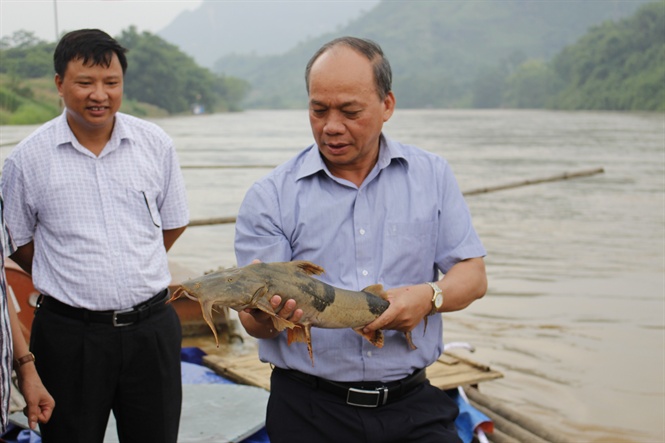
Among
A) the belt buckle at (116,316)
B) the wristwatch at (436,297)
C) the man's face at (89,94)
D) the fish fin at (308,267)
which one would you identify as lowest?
the belt buckle at (116,316)

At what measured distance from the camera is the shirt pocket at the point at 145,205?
3365mm

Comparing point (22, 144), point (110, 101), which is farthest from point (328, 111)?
point (22, 144)

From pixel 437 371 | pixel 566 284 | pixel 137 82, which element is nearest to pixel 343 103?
pixel 437 371

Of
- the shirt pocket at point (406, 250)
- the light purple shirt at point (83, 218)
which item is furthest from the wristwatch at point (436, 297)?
the light purple shirt at point (83, 218)

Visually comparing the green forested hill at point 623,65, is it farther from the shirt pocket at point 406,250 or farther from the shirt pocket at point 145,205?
the shirt pocket at point 406,250

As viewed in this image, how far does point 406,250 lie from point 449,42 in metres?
150

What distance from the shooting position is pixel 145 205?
340 centimetres

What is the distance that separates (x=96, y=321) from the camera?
10.6 feet

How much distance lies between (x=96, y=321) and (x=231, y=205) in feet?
51.4

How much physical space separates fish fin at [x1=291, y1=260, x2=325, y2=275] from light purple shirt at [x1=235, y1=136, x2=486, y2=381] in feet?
0.42

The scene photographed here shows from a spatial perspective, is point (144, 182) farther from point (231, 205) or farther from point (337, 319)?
point (231, 205)

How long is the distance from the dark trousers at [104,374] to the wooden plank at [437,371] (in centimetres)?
162

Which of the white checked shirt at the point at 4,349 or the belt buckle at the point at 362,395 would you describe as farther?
the white checked shirt at the point at 4,349

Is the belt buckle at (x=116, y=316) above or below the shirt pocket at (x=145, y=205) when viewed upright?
below
